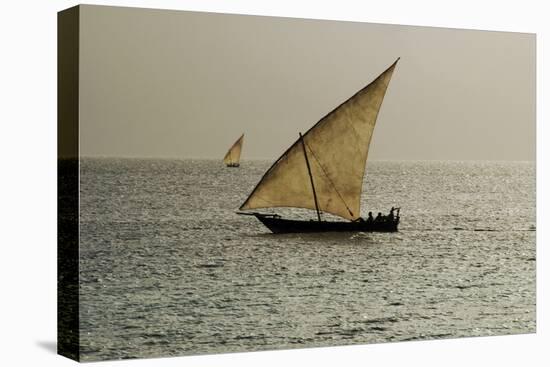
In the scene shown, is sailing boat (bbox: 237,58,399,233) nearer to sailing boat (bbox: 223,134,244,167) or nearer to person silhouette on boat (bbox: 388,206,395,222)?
person silhouette on boat (bbox: 388,206,395,222)

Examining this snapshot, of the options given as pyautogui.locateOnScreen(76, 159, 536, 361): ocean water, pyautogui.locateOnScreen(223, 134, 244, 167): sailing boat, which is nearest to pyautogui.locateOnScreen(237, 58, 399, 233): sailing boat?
pyautogui.locateOnScreen(76, 159, 536, 361): ocean water

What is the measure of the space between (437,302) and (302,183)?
1.90 m

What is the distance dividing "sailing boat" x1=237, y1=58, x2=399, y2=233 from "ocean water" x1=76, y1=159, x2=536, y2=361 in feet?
0.36

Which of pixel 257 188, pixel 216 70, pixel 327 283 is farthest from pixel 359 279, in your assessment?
pixel 216 70

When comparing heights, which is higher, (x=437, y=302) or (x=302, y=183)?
(x=302, y=183)

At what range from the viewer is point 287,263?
44.2 feet

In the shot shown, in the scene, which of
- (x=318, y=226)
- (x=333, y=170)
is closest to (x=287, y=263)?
(x=318, y=226)

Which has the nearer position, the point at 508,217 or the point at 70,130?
the point at 70,130

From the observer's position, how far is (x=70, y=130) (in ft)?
42.0

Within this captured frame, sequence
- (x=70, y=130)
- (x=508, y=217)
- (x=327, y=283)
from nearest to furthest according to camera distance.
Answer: (x=70, y=130)
(x=327, y=283)
(x=508, y=217)

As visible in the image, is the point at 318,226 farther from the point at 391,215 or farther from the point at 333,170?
the point at 391,215

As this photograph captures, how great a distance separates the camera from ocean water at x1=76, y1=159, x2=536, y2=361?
41.6 feet

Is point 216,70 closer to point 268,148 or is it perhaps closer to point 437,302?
point 268,148

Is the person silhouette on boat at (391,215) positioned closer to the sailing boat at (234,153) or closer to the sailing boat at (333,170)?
the sailing boat at (333,170)
